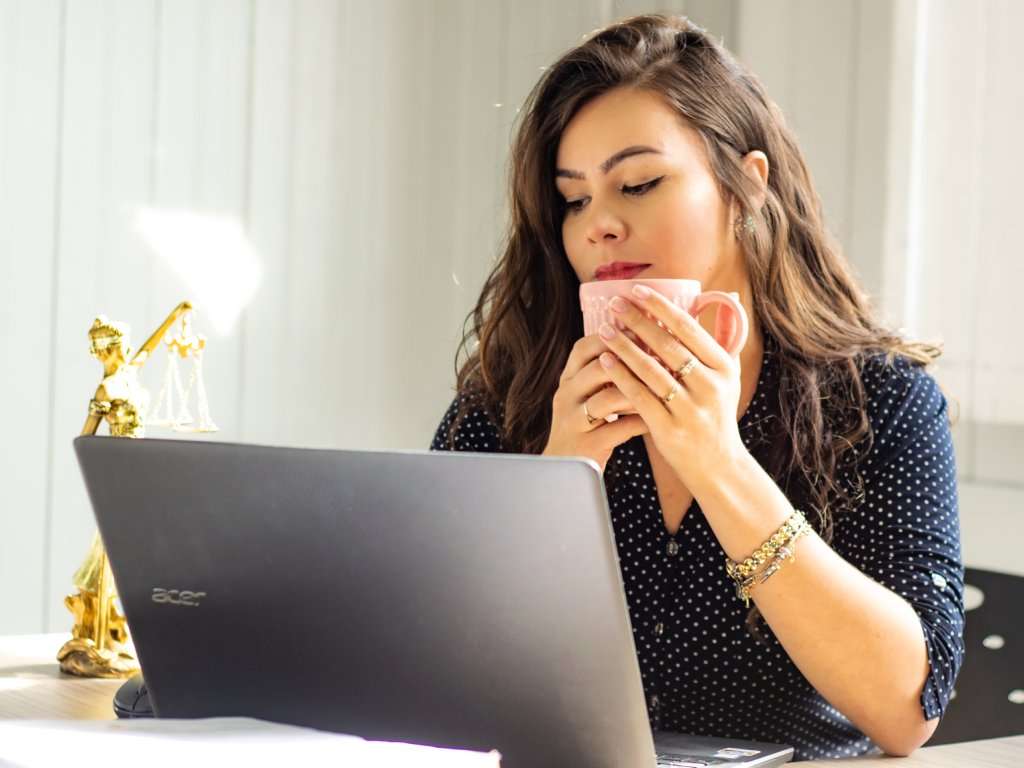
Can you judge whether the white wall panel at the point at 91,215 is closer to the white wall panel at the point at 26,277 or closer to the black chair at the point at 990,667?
the white wall panel at the point at 26,277

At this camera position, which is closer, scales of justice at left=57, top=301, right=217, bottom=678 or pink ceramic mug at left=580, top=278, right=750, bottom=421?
pink ceramic mug at left=580, top=278, right=750, bottom=421

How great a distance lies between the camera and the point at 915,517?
4.16 ft

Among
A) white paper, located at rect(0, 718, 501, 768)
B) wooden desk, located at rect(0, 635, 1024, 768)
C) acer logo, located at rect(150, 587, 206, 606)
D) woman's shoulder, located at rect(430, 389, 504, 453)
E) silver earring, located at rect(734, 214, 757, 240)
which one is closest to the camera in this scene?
white paper, located at rect(0, 718, 501, 768)

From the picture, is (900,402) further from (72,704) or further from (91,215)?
(91,215)

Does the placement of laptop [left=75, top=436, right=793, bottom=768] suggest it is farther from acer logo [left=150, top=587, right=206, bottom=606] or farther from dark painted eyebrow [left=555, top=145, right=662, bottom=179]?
dark painted eyebrow [left=555, top=145, right=662, bottom=179]

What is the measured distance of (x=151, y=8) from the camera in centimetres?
265

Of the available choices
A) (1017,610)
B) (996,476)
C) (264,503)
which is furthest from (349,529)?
(996,476)

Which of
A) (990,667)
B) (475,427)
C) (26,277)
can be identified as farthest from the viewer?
(26,277)

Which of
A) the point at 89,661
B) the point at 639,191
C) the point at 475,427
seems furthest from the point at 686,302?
the point at 89,661

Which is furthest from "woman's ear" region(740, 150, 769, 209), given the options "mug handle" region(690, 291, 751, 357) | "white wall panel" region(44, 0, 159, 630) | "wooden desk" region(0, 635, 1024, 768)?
"white wall panel" region(44, 0, 159, 630)

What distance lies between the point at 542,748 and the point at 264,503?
0.22 meters

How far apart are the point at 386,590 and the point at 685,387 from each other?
1.12ft

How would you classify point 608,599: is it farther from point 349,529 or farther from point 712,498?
point 712,498

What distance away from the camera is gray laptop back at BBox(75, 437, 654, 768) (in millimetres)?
751
